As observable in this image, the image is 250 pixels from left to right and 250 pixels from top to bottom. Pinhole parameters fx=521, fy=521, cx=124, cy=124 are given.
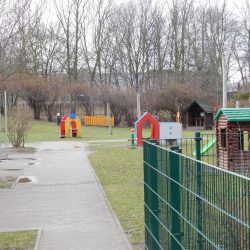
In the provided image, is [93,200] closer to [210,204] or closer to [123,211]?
[123,211]

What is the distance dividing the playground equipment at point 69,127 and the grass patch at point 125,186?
41.6 feet

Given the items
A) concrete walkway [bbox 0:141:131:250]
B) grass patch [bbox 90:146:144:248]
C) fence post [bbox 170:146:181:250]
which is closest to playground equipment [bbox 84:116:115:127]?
grass patch [bbox 90:146:144:248]

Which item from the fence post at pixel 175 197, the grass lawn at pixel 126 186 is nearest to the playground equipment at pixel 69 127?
the grass lawn at pixel 126 186

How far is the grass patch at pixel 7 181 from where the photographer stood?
12.1 metres

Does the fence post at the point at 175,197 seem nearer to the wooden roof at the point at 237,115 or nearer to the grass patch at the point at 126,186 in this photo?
the grass patch at the point at 126,186

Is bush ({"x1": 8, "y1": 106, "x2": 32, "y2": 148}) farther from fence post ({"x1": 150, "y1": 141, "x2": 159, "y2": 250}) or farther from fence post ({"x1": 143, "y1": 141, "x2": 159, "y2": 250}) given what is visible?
fence post ({"x1": 150, "y1": 141, "x2": 159, "y2": 250})

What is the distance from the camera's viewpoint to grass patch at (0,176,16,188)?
12.1 m

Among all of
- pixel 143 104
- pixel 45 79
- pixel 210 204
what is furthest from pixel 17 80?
pixel 210 204

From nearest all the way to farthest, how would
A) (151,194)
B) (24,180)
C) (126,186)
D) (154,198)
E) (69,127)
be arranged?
1. (154,198)
2. (151,194)
3. (126,186)
4. (24,180)
5. (69,127)

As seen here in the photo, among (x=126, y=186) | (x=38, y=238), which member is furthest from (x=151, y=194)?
(x=126, y=186)

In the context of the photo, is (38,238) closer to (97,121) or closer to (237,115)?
(237,115)

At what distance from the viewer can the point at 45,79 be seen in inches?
2203

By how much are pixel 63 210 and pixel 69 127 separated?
24.6 meters

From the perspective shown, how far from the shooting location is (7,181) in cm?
1289
